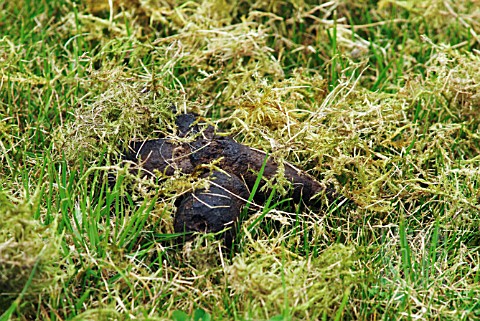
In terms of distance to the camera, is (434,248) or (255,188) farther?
(255,188)

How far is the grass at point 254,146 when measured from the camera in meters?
2.16

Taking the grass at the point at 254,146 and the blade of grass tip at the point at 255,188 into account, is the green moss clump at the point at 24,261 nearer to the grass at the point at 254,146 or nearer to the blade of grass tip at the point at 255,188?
the grass at the point at 254,146

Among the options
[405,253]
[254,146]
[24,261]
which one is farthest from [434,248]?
[24,261]

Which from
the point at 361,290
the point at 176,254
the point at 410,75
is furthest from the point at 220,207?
the point at 410,75

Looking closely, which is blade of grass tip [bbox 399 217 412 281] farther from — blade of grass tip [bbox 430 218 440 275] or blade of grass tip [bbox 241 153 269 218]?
blade of grass tip [bbox 241 153 269 218]

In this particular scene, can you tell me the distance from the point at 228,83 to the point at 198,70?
172mm

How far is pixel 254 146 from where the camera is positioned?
9.18 ft

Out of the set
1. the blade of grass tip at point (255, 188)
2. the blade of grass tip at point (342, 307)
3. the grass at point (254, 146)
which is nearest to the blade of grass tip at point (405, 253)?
the grass at point (254, 146)

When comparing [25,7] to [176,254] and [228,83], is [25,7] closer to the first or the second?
[228,83]

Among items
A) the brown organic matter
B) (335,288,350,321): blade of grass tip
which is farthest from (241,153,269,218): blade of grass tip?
(335,288,350,321): blade of grass tip

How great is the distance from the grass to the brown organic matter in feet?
0.18

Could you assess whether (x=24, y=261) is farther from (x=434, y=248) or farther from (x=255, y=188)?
(x=434, y=248)

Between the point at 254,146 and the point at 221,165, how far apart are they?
0.26 metres

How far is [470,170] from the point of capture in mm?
2752
